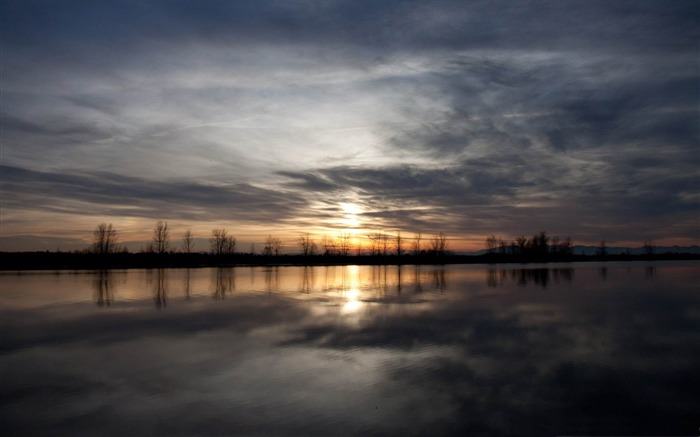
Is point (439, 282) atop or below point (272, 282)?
below

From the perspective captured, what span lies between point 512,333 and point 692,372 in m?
5.25

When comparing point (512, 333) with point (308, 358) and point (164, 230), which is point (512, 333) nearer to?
point (308, 358)

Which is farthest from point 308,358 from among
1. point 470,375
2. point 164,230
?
point 164,230

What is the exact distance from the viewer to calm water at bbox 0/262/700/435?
7.96 m

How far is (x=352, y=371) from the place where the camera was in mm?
10875

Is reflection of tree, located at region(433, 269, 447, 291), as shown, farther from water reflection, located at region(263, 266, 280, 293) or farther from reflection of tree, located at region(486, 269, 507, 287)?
water reflection, located at region(263, 266, 280, 293)

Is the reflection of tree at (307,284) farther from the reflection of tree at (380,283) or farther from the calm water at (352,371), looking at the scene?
the calm water at (352,371)

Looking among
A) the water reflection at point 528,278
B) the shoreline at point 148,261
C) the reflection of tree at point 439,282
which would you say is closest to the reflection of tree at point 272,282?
the reflection of tree at point 439,282

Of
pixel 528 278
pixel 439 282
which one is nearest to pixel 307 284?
pixel 439 282

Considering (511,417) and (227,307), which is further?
(227,307)

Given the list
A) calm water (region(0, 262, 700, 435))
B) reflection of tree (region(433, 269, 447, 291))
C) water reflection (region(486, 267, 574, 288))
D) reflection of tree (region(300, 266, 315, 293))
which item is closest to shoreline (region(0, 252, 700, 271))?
reflection of tree (region(300, 266, 315, 293))

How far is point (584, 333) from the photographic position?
50.6ft

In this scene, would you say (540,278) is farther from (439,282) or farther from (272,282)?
(272,282)

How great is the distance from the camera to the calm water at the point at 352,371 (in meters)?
7.96
